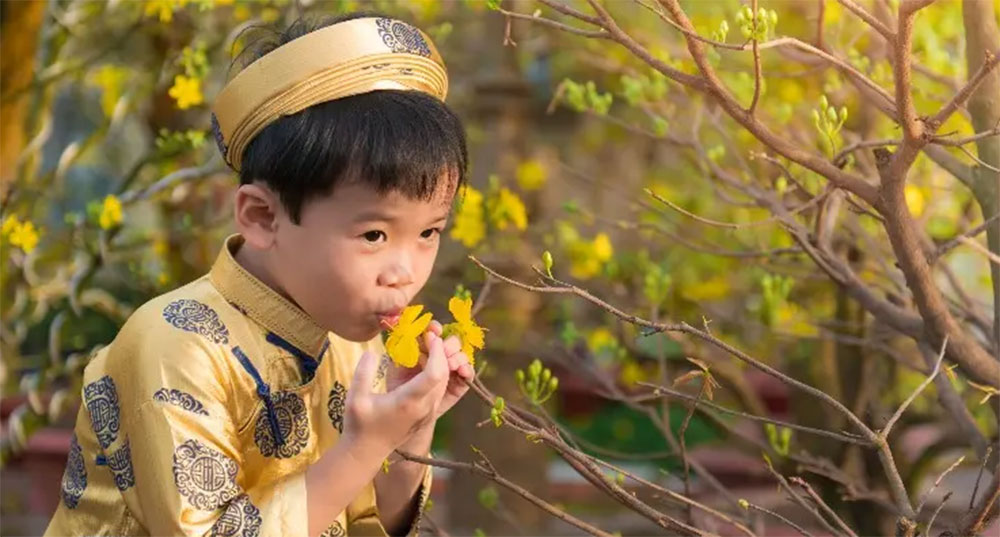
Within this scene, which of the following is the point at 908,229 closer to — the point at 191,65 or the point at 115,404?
the point at 115,404

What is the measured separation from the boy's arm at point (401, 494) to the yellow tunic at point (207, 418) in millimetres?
128

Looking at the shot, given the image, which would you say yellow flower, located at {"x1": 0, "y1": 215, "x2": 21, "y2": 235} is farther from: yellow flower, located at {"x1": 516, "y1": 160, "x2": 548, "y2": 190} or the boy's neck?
yellow flower, located at {"x1": 516, "y1": 160, "x2": 548, "y2": 190}

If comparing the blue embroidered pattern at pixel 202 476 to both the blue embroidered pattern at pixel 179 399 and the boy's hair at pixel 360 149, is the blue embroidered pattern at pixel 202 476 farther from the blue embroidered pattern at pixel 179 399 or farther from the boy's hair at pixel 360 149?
the boy's hair at pixel 360 149

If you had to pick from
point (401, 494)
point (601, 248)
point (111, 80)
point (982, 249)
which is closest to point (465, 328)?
point (401, 494)

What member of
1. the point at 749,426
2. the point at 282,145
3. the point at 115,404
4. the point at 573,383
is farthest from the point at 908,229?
the point at 573,383

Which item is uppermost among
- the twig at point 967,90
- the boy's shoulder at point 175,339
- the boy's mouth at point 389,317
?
the twig at point 967,90

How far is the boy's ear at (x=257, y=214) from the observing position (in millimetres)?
2062

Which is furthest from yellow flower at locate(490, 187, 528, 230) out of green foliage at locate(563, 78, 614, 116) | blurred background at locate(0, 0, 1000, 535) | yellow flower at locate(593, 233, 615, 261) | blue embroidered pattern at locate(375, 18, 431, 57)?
blue embroidered pattern at locate(375, 18, 431, 57)

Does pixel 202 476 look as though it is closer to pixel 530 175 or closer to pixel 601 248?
pixel 601 248

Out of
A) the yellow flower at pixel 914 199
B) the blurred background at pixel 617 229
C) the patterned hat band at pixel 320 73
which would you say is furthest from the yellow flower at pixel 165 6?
the yellow flower at pixel 914 199

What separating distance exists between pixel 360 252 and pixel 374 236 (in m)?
0.04

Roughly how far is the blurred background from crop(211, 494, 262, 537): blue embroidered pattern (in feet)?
1.79

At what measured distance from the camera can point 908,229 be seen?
2.12 metres

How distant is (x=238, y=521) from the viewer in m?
1.96
